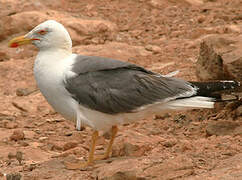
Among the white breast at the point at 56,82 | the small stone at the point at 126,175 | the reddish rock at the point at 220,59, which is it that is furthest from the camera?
the reddish rock at the point at 220,59

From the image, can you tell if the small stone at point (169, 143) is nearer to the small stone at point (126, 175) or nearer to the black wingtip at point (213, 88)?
the black wingtip at point (213, 88)

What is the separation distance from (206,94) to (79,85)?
5.05 ft

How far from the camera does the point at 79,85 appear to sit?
6.98m

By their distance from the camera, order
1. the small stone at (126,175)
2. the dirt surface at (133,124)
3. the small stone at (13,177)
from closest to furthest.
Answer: the small stone at (126,175) < the small stone at (13,177) < the dirt surface at (133,124)

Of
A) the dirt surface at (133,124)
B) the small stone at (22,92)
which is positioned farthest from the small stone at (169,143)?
the small stone at (22,92)

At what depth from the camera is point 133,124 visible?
914 centimetres

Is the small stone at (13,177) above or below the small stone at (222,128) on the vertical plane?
below

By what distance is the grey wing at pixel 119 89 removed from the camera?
699 centimetres

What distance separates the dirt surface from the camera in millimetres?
6602

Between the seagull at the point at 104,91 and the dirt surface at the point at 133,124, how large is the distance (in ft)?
1.57

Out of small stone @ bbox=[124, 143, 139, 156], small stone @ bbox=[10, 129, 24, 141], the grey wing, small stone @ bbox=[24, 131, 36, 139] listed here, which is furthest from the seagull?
small stone @ bbox=[24, 131, 36, 139]

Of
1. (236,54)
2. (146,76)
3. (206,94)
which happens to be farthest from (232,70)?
(146,76)

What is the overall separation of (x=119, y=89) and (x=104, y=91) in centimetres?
18

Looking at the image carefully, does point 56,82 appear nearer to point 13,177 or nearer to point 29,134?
point 13,177
